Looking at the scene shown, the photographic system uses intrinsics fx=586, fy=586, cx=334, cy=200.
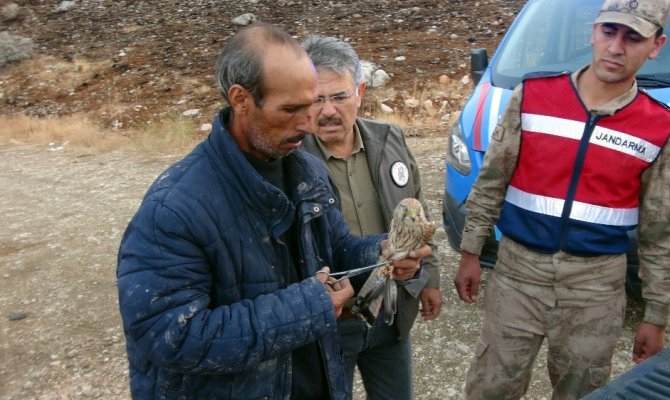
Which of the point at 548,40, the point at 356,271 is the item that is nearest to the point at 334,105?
the point at 356,271

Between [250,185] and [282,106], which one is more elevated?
[282,106]

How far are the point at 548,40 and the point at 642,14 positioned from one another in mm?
2427

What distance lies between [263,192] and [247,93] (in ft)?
0.87

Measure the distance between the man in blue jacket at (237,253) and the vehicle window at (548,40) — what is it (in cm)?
273

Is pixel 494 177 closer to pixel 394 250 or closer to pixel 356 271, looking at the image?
pixel 394 250

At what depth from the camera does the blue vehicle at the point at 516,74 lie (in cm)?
354

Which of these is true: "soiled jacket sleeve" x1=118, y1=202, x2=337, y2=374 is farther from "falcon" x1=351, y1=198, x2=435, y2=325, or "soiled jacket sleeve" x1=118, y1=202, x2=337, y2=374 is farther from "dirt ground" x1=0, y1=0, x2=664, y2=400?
"dirt ground" x1=0, y1=0, x2=664, y2=400

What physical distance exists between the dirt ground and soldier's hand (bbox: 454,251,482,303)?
0.90 m

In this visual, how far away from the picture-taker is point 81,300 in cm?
439

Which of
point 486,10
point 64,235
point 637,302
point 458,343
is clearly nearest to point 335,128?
point 458,343

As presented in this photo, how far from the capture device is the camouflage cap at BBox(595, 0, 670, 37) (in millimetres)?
2096

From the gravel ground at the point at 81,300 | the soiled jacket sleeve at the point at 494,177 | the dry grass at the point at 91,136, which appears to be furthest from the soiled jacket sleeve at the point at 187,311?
the dry grass at the point at 91,136

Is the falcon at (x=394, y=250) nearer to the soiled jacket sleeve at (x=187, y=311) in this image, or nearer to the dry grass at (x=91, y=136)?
the soiled jacket sleeve at (x=187, y=311)

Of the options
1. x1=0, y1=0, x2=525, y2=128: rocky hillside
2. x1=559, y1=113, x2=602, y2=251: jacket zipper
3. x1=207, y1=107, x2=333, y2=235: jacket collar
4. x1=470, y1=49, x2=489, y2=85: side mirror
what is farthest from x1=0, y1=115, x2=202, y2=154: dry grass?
x1=207, y1=107, x2=333, y2=235: jacket collar
